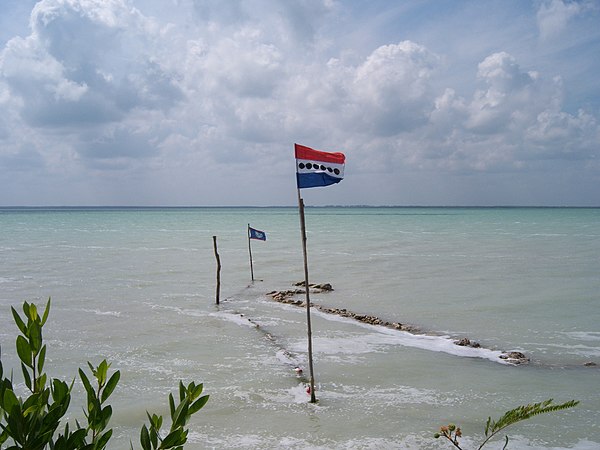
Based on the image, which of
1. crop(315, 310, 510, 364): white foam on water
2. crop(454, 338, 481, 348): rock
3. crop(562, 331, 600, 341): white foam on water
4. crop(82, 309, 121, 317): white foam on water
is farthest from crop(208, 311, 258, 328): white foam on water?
crop(562, 331, 600, 341): white foam on water

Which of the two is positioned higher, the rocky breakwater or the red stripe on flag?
the red stripe on flag

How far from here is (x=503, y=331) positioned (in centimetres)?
1473

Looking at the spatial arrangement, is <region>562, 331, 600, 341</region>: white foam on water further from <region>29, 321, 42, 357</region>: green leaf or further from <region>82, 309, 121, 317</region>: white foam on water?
<region>29, 321, 42, 357</region>: green leaf

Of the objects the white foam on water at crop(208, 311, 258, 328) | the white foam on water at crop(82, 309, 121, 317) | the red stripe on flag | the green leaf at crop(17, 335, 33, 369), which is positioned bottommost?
the white foam on water at crop(208, 311, 258, 328)

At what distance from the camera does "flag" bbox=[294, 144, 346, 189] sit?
8.77 meters

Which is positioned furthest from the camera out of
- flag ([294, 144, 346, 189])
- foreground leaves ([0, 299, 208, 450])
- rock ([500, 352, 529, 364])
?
rock ([500, 352, 529, 364])

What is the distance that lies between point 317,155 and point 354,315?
8.91 meters

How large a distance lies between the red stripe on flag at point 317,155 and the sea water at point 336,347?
4.38m

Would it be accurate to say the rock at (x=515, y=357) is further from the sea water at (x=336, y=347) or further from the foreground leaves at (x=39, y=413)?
the foreground leaves at (x=39, y=413)

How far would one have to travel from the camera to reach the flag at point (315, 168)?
8.77 meters

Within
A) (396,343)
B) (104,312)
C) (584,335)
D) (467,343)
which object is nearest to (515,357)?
(467,343)

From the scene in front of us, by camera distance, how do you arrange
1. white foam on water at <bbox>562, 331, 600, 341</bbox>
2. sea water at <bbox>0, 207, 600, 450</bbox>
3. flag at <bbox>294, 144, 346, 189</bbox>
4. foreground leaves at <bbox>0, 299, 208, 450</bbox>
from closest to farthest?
foreground leaves at <bbox>0, 299, 208, 450</bbox>
sea water at <bbox>0, 207, 600, 450</bbox>
flag at <bbox>294, 144, 346, 189</bbox>
white foam on water at <bbox>562, 331, 600, 341</bbox>

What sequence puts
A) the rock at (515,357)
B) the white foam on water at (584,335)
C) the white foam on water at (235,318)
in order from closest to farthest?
the rock at (515,357)
the white foam on water at (584,335)
the white foam on water at (235,318)

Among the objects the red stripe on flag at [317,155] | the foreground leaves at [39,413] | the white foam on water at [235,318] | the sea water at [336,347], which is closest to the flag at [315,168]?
the red stripe on flag at [317,155]
